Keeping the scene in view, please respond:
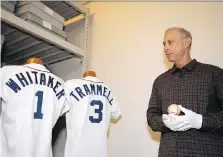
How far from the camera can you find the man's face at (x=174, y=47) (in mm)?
1445

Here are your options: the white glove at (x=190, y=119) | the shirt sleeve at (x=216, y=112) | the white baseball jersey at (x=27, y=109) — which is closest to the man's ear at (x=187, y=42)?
the shirt sleeve at (x=216, y=112)

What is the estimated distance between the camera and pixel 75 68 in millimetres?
2014

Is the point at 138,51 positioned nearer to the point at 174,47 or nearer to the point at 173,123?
the point at 174,47

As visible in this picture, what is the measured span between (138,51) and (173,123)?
77 cm

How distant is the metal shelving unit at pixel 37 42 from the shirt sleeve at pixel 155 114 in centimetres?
65

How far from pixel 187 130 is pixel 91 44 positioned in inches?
44.4

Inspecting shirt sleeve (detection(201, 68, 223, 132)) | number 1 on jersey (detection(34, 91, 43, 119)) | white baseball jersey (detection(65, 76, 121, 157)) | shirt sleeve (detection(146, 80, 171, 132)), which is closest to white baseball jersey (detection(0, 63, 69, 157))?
number 1 on jersey (detection(34, 91, 43, 119))

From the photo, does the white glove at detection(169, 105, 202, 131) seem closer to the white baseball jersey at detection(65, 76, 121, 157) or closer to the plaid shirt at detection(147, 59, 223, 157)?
the plaid shirt at detection(147, 59, 223, 157)

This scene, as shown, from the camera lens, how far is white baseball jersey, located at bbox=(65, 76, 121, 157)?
1.40 meters

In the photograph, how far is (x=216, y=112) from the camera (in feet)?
4.21

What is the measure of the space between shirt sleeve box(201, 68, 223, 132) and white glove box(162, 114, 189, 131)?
0.10 m

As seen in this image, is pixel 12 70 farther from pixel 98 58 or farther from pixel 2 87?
pixel 98 58

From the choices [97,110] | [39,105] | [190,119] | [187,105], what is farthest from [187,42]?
[39,105]

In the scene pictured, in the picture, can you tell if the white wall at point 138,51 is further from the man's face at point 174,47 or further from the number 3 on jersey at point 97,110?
the number 3 on jersey at point 97,110
